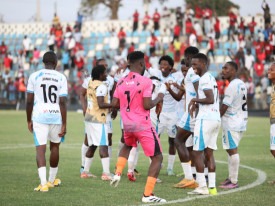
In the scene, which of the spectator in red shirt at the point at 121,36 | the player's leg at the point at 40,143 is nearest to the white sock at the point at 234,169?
the player's leg at the point at 40,143

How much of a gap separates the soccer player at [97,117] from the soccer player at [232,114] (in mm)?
2282

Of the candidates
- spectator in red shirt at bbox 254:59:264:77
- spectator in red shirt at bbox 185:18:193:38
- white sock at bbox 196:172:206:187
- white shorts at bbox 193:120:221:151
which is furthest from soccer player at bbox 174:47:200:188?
spectator in red shirt at bbox 185:18:193:38

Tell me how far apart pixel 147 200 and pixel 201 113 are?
1937mm

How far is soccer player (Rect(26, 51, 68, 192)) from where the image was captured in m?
11.7

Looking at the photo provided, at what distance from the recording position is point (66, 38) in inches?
1900

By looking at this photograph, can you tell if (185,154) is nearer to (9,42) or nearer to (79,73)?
(79,73)

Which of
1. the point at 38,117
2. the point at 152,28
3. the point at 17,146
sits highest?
the point at 152,28

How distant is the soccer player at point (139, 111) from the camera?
34.7 ft

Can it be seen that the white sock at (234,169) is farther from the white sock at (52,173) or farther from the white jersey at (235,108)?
the white sock at (52,173)

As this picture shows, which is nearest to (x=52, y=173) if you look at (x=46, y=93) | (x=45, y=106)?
(x=45, y=106)

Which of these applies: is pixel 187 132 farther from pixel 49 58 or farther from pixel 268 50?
pixel 268 50

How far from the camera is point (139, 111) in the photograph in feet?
35.0

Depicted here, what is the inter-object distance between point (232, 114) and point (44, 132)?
3379 millimetres

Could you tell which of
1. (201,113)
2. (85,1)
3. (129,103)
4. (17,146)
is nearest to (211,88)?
(201,113)
